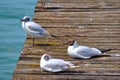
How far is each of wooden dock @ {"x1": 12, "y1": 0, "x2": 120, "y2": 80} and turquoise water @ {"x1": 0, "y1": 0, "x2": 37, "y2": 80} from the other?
1.32m

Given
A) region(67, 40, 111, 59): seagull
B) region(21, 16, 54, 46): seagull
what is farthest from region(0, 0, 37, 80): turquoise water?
region(67, 40, 111, 59): seagull

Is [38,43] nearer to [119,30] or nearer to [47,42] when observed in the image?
[47,42]

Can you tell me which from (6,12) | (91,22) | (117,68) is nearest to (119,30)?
Answer: (91,22)

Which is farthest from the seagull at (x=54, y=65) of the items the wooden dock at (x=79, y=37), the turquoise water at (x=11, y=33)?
the turquoise water at (x=11, y=33)

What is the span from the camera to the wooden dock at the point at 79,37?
5.34 metres

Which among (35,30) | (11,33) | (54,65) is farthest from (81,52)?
(11,33)

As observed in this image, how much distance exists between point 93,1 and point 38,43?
2.61m

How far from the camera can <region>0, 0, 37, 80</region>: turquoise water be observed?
938 centimetres

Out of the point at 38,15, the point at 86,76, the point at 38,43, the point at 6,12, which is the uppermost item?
the point at 6,12

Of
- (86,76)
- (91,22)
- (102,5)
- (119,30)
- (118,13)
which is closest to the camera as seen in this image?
(86,76)

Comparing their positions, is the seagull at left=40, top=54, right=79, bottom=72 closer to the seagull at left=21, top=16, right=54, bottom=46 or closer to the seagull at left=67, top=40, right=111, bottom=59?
the seagull at left=67, top=40, right=111, bottom=59

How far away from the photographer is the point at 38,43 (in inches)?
254

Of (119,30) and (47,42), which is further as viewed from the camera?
(119,30)

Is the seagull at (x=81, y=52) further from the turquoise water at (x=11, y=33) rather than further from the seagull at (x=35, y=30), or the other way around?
the turquoise water at (x=11, y=33)
